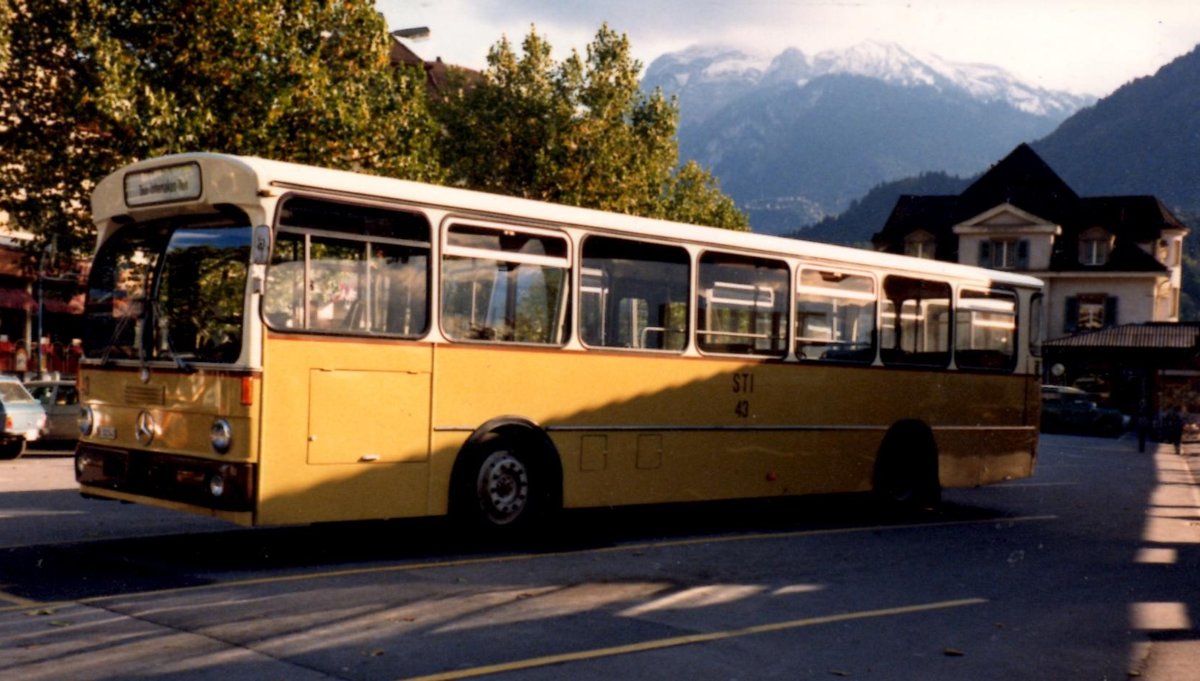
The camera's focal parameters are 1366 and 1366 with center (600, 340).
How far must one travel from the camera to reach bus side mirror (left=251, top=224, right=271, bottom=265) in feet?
32.8

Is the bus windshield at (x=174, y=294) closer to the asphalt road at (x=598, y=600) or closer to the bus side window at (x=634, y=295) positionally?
the asphalt road at (x=598, y=600)

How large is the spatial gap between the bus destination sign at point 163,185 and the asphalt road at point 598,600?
2847 millimetres

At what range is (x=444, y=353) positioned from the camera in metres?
11.5

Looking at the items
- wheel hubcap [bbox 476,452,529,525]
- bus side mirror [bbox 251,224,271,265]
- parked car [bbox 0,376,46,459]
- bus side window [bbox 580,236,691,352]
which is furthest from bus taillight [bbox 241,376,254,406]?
parked car [bbox 0,376,46,459]

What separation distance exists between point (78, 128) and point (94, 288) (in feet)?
57.6

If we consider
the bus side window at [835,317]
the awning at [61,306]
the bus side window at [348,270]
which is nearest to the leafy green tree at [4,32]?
the awning at [61,306]

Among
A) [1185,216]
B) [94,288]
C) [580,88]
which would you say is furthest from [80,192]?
[1185,216]

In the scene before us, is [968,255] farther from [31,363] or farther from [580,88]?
[31,363]

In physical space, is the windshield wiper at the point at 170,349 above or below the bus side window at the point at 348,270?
below

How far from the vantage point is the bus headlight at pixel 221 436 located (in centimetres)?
1010

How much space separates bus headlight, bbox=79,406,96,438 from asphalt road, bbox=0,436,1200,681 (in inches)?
36.5

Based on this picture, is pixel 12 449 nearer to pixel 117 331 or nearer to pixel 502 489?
pixel 117 331

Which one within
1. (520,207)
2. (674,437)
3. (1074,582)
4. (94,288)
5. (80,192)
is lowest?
(1074,582)

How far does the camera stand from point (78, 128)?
27.6m
